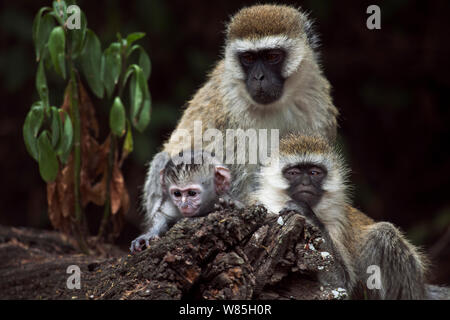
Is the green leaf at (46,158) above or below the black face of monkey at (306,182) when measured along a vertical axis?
above

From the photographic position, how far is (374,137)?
27.9 ft

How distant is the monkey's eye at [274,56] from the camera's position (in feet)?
16.5

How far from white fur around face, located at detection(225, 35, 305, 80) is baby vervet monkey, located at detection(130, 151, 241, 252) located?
842mm

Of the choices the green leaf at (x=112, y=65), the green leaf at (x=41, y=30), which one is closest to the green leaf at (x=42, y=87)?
the green leaf at (x=41, y=30)

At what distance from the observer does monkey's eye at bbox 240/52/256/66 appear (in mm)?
5055

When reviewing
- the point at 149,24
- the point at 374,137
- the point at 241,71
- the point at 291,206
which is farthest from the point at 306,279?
the point at 374,137

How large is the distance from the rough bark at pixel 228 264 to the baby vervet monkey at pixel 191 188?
643 millimetres

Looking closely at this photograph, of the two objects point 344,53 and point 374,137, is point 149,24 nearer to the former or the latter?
point 344,53

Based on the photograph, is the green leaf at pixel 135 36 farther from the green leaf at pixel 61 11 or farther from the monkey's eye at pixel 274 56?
the monkey's eye at pixel 274 56

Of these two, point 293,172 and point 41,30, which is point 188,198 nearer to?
point 293,172

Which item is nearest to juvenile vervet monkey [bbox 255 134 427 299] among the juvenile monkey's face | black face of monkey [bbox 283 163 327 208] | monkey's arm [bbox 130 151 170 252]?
black face of monkey [bbox 283 163 327 208]

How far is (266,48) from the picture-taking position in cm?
498

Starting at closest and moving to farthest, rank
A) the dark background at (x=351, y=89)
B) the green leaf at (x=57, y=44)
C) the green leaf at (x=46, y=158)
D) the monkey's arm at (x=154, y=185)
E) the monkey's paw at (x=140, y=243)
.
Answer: the monkey's paw at (x=140, y=243), the green leaf at (x=57, y=44), the green leaf at (x=46, y=158), the monkey's arm at (x=154, y=185), the dark background at (x=351, y=89)

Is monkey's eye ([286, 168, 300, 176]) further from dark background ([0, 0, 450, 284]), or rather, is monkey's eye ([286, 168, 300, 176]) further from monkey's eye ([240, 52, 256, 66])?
dark background ([0, 0, 450, 284])
